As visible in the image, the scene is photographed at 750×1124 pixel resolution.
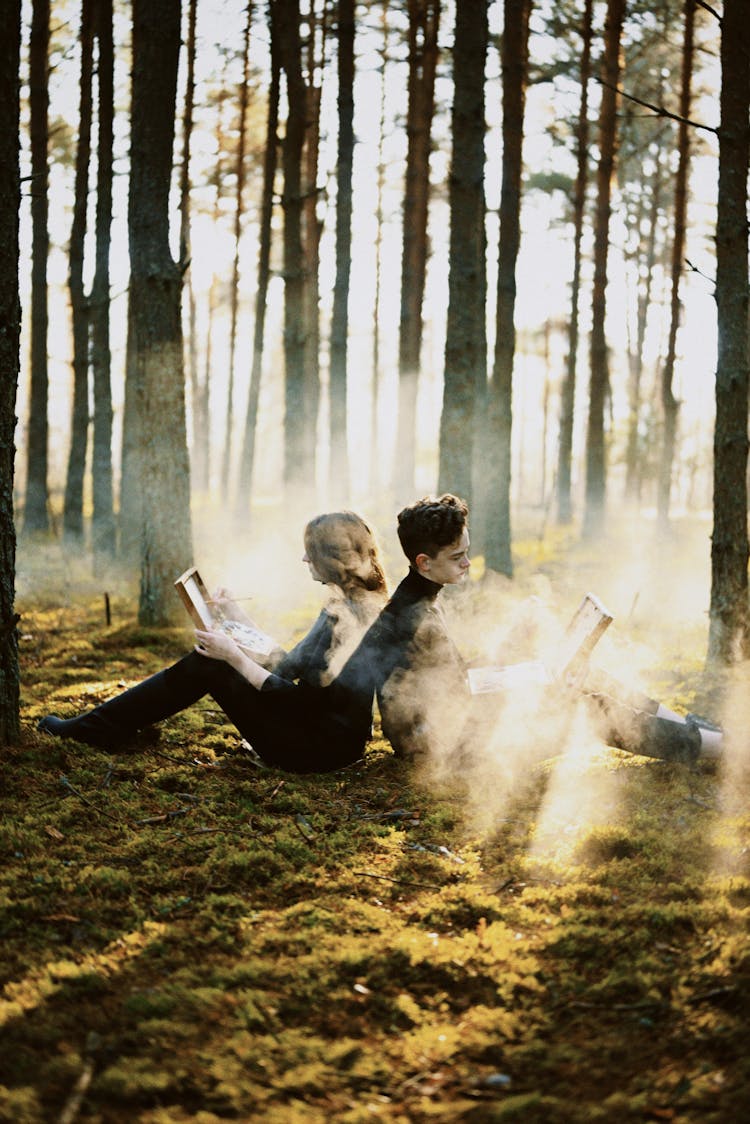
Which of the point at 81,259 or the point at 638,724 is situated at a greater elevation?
the point at 81,259

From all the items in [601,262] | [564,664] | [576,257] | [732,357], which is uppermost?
[576,257]

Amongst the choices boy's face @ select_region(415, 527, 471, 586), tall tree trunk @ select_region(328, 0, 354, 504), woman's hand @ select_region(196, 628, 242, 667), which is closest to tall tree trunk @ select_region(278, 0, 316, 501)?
tall tree trunk @ select_region(328, 0, 354, 504)

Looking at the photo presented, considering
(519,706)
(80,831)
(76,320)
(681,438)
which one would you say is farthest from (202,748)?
(681,438)

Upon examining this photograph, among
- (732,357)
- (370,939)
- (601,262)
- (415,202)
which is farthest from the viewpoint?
(415,202)

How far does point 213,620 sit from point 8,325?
1867mm

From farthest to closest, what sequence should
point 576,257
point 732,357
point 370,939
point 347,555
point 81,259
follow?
point 576,257, point 81,259, point 732,357, point 347,555, point 370,939

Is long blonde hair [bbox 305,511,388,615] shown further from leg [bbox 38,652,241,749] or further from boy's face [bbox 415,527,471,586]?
leg [bbox 38,652,241,749]

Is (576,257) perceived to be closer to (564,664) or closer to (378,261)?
(378,261)

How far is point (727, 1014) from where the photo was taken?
262 cm

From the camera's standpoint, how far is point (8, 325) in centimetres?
464

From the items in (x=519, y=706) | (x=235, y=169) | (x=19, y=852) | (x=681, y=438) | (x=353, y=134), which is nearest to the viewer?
(x=19, y=852)

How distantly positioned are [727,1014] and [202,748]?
3.49 metres

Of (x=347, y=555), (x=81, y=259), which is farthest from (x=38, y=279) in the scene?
(x=347, y=555)

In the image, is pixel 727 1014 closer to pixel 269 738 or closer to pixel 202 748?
pixel 269 738
